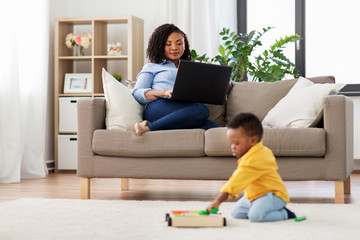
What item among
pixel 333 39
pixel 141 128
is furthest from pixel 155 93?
pixel 333 39

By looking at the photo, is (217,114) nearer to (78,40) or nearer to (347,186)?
(347,186)

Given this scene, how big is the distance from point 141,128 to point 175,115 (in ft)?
0.69

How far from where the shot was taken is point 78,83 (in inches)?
193

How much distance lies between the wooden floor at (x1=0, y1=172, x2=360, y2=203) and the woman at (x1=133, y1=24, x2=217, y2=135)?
1.50 feet

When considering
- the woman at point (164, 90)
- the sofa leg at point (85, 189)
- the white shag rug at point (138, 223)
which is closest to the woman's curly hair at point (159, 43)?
the woman at point (164, 90)

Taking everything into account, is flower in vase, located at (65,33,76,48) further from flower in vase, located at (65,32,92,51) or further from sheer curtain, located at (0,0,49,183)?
sheer curtain, located at (0,0,49,183)

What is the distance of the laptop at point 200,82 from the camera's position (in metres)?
2.78

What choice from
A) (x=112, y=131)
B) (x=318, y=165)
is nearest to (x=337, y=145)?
(x=318, y=165)

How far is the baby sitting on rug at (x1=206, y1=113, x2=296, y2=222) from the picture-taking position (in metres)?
1.95

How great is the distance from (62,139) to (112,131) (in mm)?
2080

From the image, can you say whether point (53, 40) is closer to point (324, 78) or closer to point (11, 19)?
point (11, 19)

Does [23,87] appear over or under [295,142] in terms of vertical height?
over

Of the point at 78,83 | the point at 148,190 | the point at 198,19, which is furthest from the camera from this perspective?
the point at 198,19

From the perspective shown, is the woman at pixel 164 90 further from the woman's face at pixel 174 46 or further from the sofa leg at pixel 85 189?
the sofa leg at pixel 85 189
